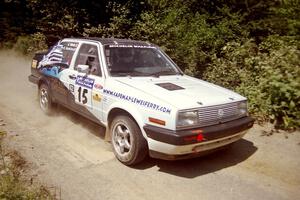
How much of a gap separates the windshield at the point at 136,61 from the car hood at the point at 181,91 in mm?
241

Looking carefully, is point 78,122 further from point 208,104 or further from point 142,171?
point 208,104

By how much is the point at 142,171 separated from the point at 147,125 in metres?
0.75

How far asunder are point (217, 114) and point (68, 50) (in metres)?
3.46

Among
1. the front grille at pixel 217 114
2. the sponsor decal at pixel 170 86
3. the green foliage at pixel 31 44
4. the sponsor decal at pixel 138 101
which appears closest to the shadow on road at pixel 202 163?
the front grille at pixel 217 114

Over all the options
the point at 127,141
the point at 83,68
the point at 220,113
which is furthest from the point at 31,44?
the point at 220,113

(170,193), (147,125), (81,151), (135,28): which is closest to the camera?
(170,193)

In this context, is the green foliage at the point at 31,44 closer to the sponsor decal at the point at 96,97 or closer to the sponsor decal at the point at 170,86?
the sponsor decal at the point at 96,97

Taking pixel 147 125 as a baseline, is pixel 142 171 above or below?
below

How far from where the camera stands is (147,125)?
183 inches

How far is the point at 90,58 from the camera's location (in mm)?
6035

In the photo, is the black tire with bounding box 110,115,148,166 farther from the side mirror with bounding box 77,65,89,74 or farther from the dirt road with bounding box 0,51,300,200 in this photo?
the side mirror with bounding box 77,65,89,74

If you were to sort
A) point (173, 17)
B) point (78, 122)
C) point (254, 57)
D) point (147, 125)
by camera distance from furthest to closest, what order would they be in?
point (173, 17) < point (254, 57) < point (78, 122) < point (147, 125)

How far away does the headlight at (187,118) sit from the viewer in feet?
14.6

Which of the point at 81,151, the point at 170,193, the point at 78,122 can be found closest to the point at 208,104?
the point at 170,193
